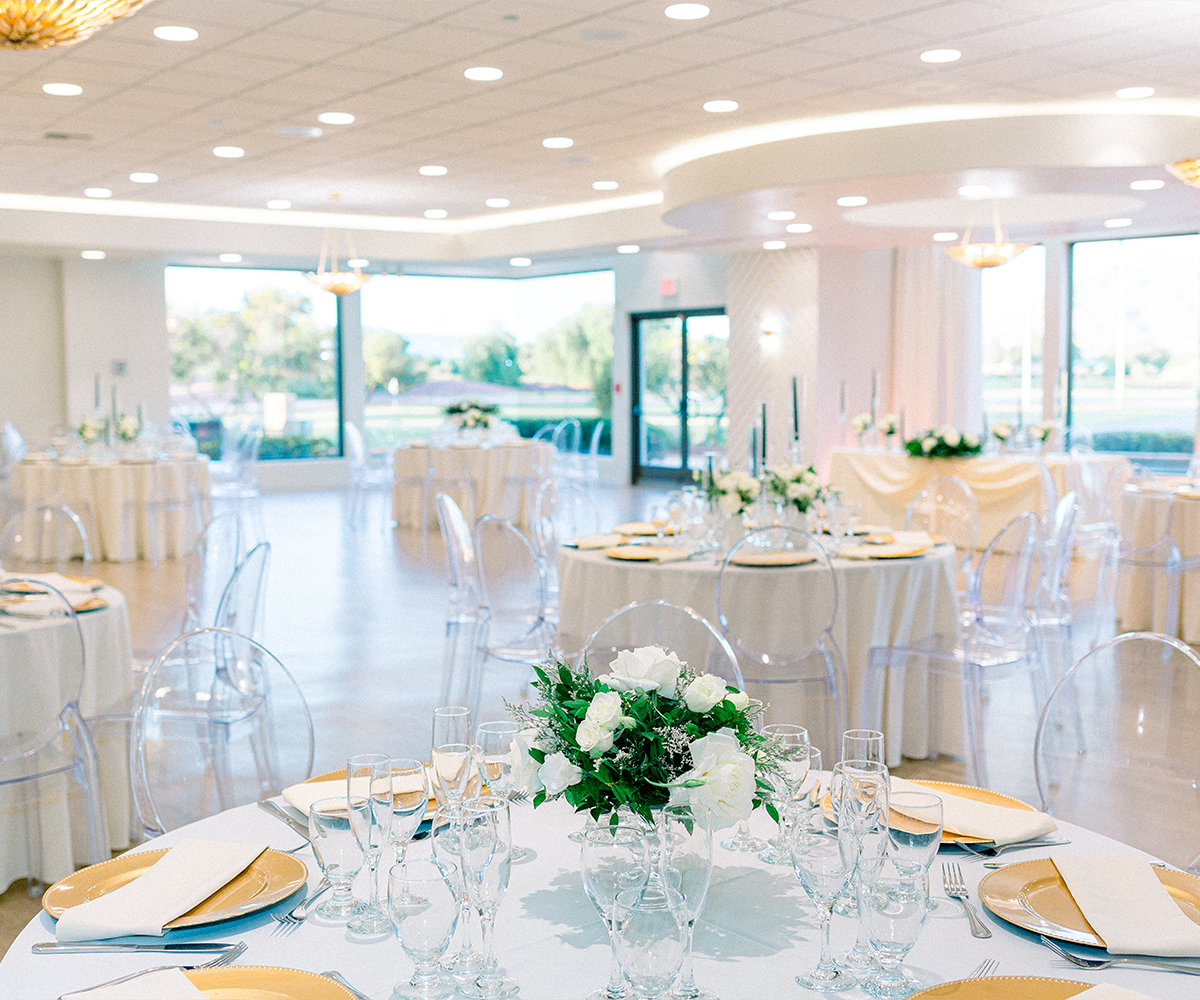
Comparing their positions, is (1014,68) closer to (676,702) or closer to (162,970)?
(676,702)

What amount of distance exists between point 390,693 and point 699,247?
7952mm

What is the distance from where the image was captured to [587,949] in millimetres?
1655

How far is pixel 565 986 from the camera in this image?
1555mm

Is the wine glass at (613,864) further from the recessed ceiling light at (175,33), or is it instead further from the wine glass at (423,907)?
the recessed ceiling light at (175,33)

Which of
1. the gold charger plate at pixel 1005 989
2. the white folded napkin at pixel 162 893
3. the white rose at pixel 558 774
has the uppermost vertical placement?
the white rose at pixel 558 774

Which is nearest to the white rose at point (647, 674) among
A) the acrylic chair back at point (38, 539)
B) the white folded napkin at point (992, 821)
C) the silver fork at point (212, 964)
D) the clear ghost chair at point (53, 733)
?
the white folded napkin at point (992, 821)

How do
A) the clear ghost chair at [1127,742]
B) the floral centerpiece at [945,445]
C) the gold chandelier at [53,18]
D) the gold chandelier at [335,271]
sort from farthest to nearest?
the gold chandelier at [335,271] < the floral centerpiece at [945,445] < the gold chandelier at [53,18] < the clear ghost chair at [1127,742]

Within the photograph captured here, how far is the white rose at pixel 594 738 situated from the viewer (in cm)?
164

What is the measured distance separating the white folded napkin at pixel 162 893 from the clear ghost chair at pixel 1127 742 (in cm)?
163

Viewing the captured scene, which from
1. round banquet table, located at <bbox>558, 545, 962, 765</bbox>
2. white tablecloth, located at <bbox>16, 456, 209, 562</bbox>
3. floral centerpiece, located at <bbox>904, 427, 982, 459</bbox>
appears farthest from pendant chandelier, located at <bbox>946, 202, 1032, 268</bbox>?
white tablecloth, located at <bbox>16, 456, 209, 562</bbox>

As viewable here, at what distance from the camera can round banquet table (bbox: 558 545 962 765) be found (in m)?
4.68

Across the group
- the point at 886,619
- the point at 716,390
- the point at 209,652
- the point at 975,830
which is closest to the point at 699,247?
the point at 716,390

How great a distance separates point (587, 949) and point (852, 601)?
3.32 meters

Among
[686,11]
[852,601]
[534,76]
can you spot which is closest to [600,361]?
[534,76]
